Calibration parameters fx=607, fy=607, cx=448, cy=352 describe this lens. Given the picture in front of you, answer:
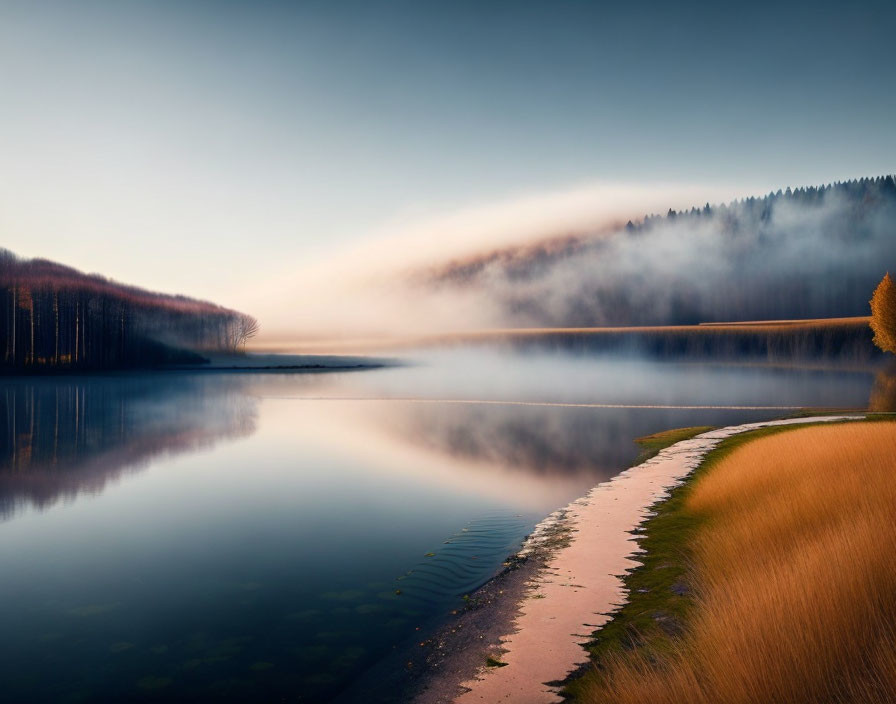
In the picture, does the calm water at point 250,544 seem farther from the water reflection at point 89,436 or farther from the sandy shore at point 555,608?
the sandy shore at point 555,608

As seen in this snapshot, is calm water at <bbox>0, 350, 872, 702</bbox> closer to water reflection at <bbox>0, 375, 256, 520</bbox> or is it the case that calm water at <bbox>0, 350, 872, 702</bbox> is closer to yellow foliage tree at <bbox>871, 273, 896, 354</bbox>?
water reflection at <bbox>0, 375, 256, 520</bbox>

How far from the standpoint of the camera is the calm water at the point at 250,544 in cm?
1077

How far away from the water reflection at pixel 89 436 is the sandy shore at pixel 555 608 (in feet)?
66.2

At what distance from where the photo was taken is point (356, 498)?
2439 cm

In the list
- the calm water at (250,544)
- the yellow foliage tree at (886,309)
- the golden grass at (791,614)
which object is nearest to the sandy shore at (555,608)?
the golden grass at (791,614)

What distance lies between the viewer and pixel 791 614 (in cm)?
736

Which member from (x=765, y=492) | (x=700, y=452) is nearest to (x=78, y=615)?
(x=765, y=492)

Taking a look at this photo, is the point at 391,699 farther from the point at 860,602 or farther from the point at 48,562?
the point at 48,562

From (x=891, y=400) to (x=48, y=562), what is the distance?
229ft

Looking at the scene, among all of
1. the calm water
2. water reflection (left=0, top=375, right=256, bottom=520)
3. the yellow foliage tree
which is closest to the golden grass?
the calm water

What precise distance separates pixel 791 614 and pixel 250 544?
1533cm

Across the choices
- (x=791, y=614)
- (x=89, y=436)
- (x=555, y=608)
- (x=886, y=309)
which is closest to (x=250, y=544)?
(x=555, y=608)

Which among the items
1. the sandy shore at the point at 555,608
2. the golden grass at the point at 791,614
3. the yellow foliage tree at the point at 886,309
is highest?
the yellow foliage tree at the point at 886,309

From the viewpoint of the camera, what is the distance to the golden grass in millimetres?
6316
